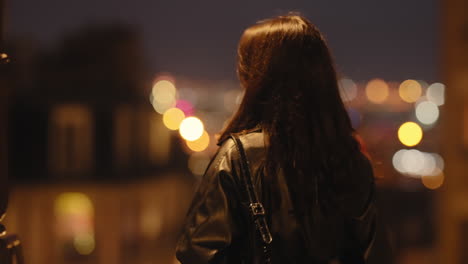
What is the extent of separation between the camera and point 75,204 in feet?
48.2

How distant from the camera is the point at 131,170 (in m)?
15.6

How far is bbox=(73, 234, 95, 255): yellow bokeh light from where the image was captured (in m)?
14.5

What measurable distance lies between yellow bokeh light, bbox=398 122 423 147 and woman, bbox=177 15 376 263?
1339cm

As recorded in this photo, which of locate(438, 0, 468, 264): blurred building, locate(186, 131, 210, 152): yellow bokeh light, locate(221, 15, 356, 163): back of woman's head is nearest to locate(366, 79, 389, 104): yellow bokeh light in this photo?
locate(438, 0, 468, 264): blurred building

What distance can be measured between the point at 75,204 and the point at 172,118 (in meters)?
6.02

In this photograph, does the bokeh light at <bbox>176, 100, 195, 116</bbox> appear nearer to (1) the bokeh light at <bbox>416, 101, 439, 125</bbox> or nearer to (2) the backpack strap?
(1) the bokeh light at <bbox>416, 101, 439, 125</bbox>

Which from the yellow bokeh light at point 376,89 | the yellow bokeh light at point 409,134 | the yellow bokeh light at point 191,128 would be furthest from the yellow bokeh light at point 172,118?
the yellow bokeh light at point 409,134

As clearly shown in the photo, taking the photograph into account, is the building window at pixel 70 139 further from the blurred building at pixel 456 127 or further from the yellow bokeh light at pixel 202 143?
the yellow bokeh light at pixel 202 143

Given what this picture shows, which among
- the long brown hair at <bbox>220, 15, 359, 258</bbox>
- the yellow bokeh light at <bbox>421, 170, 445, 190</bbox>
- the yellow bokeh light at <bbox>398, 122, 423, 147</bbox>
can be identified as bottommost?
the yellow bokeh light at <bbox>421, 170, 445, 190</bbox>

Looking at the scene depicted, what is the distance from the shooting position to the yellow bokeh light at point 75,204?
14.7 m

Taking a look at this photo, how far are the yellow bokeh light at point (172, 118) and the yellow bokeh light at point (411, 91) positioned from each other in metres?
7.33

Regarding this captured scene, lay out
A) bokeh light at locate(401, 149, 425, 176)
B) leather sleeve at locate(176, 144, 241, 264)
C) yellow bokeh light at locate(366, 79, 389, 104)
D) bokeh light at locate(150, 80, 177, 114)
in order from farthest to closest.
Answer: bokeh light at locate(401, 149, 425, 176) < bokeh light at locate(150, 80, 177, 114) < yellow bokeh light at locate(366, 79, 389, 104) < leather sleeve at locate(176, 144, 241, 264)

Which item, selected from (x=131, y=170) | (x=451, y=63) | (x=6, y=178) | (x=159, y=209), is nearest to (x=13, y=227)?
(x=131, y=170)

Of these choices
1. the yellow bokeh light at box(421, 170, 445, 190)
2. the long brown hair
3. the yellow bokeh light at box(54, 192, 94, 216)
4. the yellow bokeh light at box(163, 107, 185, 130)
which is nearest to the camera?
the long brown hair
